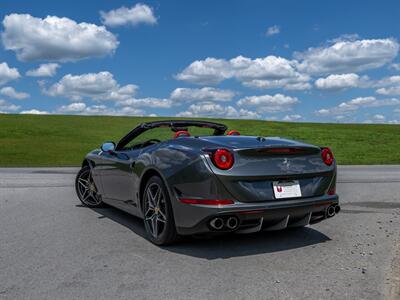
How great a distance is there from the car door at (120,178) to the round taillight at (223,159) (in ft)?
4.47

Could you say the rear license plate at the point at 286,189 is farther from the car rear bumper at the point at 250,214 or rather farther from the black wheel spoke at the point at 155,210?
the black wheel spoke at the point at 155,210

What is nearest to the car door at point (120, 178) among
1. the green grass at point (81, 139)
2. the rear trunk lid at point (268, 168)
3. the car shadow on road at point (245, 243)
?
the car shadow on road at point (245, 243)

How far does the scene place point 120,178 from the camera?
19.2 ft

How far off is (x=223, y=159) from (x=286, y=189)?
2.24 feet

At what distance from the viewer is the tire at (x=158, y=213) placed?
4629 millimetres

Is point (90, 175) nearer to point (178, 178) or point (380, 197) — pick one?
point (178, 178)

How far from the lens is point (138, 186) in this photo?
5266 millimetres

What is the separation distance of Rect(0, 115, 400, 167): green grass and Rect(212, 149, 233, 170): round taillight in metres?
17.6

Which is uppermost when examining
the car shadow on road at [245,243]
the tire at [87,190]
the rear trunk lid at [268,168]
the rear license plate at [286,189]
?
→ the rear trunk lid at [268,168]

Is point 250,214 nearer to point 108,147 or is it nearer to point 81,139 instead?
point 108,147

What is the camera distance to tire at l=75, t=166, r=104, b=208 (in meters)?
7.12

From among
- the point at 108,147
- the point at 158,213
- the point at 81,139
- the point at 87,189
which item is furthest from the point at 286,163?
the point at 81,139

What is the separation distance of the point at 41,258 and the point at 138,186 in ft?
4.46

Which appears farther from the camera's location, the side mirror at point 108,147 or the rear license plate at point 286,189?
the side mirror at point 108,147
